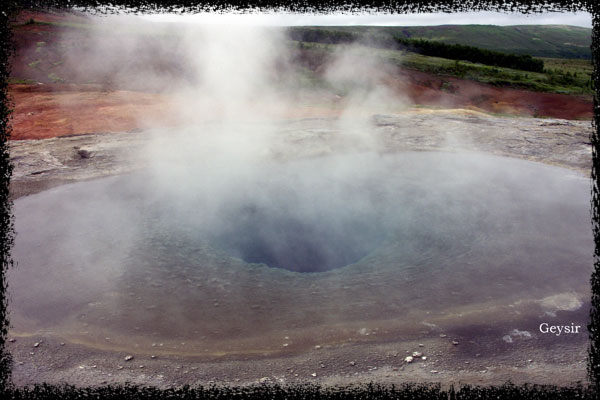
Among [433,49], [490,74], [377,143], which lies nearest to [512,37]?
[433,49]

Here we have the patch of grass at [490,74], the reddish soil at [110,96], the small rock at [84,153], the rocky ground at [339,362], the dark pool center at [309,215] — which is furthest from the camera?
the patch of grass at [490,74]

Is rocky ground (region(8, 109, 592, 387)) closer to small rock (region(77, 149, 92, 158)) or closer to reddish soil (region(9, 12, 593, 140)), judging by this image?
small rock (region(77, 149, 92, 158))

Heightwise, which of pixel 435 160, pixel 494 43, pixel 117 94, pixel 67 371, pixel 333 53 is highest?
pixel 494 43

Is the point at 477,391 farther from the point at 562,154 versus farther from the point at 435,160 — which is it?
the point at 562,154

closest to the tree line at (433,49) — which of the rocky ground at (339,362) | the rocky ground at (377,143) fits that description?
the rocky ground at (377,143)

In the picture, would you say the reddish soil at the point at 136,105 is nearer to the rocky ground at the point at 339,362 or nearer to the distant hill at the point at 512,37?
the rocky ground at the point at 339,362

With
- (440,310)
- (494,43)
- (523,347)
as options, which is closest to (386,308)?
(440,310)

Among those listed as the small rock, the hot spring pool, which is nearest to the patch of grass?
the hot spring pool
